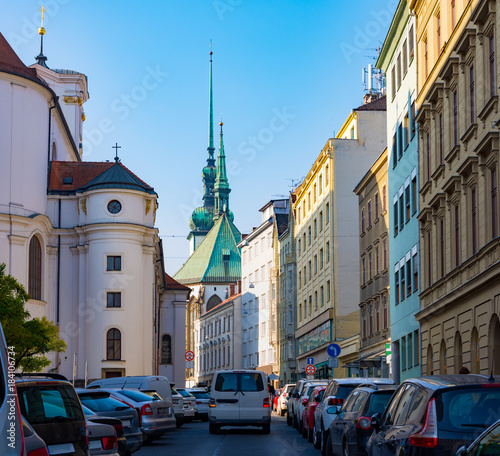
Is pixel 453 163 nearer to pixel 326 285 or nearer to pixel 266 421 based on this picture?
pixel 266 421

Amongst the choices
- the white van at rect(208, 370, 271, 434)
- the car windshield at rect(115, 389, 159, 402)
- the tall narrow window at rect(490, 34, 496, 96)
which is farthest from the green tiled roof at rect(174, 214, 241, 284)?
the car windshield at rect(115, 389, 159, 402)

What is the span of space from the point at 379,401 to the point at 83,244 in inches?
2151

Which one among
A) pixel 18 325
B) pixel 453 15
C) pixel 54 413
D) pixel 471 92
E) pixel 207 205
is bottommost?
pixel 54 413

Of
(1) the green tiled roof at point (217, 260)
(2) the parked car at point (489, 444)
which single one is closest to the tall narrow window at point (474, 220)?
(2) the parked car at point (489, 444)

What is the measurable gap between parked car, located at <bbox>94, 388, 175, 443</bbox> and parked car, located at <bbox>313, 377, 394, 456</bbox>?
390 centimetres

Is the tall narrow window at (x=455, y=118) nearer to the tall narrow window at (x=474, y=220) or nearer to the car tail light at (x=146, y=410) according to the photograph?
the tall narrow window at (x=474, y=220)

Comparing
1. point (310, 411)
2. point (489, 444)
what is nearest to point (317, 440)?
point (310, 411)

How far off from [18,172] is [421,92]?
1334 inches

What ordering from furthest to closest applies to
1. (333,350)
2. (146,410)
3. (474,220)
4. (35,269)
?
1. (35,269)
2. (333,350)
3. (474,220)
4. (146,410)

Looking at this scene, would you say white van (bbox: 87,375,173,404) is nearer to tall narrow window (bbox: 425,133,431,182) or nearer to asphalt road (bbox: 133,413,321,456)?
asphalt road (bbox: 133,413,321,456)

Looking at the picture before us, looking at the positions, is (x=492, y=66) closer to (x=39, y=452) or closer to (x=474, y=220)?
(x=474, y=220)

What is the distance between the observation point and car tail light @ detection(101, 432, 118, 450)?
1315 cm

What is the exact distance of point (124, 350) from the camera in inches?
2589

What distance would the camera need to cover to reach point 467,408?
9055 millimetres
